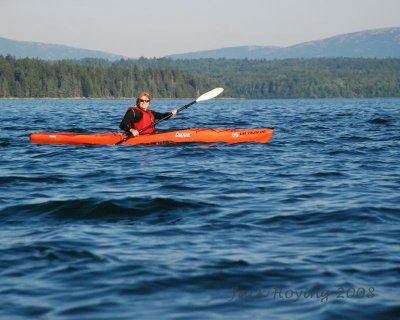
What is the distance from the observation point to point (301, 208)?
8.22m

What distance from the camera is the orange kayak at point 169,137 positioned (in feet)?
52.0

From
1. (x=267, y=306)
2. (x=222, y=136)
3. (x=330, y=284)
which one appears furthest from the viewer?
(x=222, y=136)

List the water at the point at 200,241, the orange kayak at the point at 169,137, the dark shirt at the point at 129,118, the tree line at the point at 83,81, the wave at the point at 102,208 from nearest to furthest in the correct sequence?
the water at the point at 200,241
the wave at the point at 102,208
the dark shirt at the point at 129,118
the orange kayak at the point at 169,137
the tree line at the point at 83,81

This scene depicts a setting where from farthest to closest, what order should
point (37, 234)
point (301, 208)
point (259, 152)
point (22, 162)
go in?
point (259, 152) → point (22, 162) → point (301, 208) → point (37, 234)

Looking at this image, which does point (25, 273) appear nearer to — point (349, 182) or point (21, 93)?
point (349, 182)

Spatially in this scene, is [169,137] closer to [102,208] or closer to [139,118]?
[139,118]

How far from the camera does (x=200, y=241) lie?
21.8 feet

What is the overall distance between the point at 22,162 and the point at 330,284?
30.2ft

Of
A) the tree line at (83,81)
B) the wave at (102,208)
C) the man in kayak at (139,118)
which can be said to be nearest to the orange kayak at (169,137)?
the man in kayak at (139,118)

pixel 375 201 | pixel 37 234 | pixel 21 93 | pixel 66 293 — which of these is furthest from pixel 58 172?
pixel 21 93

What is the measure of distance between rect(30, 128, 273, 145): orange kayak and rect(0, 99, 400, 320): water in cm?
322

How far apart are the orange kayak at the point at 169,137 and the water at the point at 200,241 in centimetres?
322

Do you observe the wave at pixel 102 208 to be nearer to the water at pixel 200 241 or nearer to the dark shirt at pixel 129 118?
the water at pixel 200 241

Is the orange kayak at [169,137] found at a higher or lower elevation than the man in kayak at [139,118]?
lower
